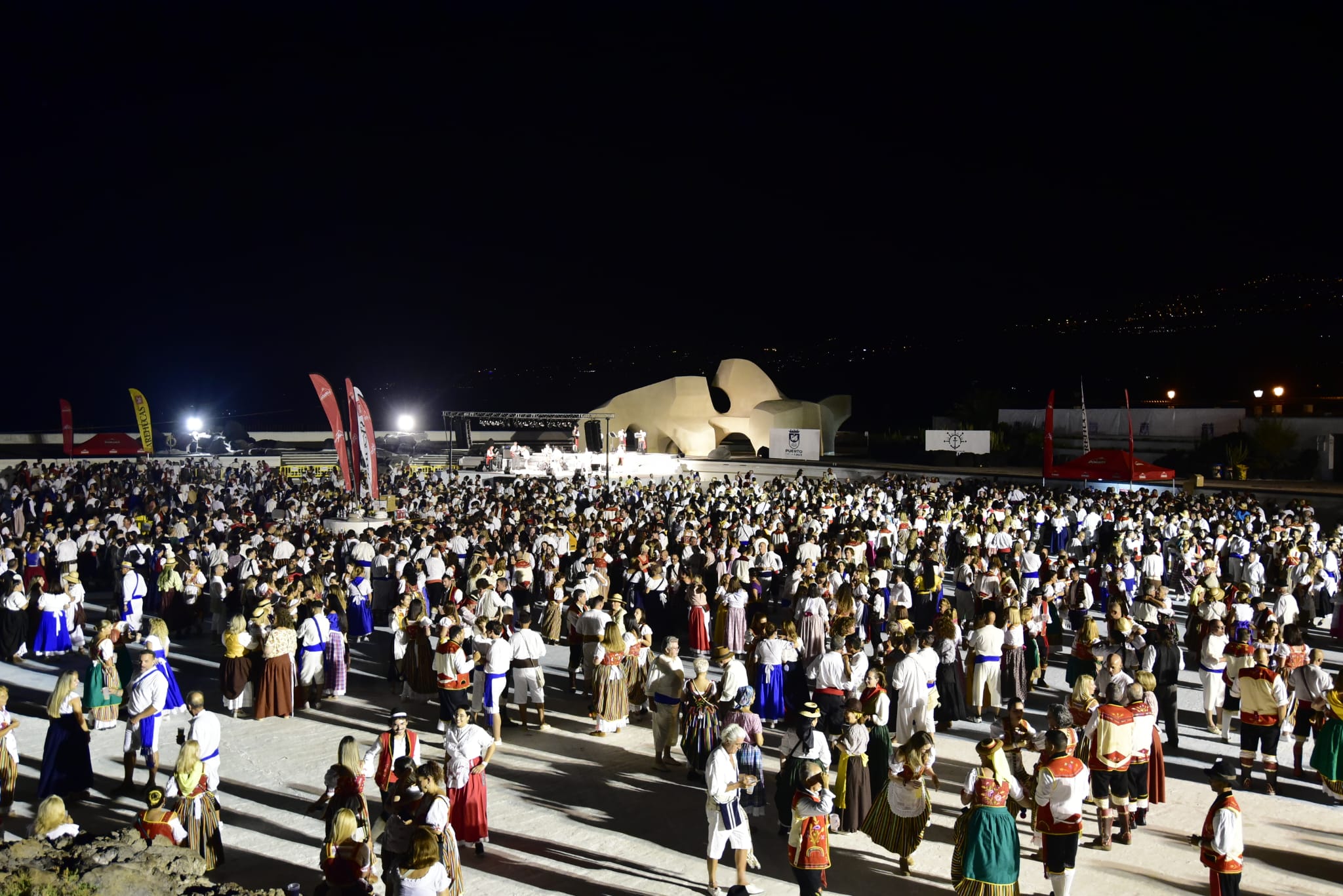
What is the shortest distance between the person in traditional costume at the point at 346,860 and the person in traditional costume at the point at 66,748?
9.41 ft

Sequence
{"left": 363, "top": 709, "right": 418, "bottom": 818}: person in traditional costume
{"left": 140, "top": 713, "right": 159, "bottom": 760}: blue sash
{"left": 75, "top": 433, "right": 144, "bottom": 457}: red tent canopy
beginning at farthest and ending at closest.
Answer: {"left": 75, "top": 433, "right": 144, "bottom": 457}: red tent canopy → {"left": 140, "top": 713, "right": 159, "bottom": 760}: blue sash → {"left": 363, "top": 709, "right": 418, "bottom": 818}: person in traditional costume

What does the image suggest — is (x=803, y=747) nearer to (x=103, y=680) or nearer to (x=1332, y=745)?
(x=1332, y=745)

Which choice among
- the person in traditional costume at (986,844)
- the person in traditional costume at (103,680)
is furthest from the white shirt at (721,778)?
the person in traditional costume at (103,680)

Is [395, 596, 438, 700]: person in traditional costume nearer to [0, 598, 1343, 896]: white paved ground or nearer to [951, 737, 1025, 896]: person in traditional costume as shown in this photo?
[0, 598, 1343, 896]: white paved ground

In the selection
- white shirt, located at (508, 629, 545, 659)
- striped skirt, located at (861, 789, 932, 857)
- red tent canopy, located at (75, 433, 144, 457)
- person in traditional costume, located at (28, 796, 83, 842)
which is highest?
red tent canopy, located at (75, 433, 144, 457)

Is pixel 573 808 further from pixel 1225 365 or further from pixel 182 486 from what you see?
pixel 1225 365

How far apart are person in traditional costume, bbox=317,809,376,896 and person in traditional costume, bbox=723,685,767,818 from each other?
2.37 m

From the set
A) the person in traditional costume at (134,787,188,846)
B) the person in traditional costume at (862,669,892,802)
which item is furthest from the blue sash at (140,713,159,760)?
the person in traditional costume at (862,669,892,802)

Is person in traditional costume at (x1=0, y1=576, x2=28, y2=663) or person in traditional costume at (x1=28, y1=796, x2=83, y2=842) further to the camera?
person in traditional costume at (x1=0, y1=576, x2=28, y2=663)

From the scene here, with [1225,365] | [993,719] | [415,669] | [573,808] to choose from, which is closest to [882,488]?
[993,719]

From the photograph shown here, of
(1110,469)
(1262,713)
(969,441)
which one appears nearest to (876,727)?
(1262,713)

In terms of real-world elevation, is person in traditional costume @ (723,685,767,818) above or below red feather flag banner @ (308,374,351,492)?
below

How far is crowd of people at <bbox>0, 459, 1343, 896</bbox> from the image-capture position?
5137mm

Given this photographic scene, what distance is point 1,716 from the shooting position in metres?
5.92
